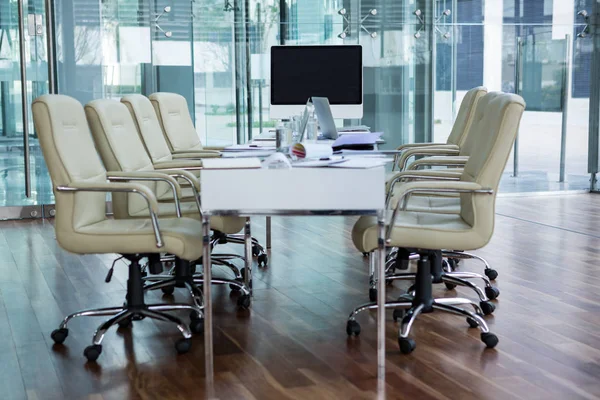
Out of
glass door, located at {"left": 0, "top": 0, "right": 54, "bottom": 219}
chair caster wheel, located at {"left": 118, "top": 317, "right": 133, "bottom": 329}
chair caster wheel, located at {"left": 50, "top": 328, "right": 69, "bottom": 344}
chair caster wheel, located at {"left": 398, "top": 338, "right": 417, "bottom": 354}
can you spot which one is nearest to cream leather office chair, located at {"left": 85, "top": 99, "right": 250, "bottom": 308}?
chair caster wheel, located at {"left": 118, "top": 317, "right": 133, "bottom": 329}

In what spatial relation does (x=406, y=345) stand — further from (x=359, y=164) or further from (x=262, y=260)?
(x=262, y=260)

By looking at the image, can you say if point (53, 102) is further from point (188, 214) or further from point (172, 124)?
point (172, 124)

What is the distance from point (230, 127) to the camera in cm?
807

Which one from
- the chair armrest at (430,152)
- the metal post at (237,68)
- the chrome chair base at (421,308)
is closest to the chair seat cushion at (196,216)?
the chrome chair base at (421,308)

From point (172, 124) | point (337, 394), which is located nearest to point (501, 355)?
point (337, 394)

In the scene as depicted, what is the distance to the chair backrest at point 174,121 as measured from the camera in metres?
5.38

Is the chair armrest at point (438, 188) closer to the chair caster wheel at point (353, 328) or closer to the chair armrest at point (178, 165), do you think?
the chair caster wheel at point (353, 328)

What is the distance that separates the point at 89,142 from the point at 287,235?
282cm

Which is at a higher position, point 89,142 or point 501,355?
point 89,142

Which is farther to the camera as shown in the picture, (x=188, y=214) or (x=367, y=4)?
(x=367, y=4)

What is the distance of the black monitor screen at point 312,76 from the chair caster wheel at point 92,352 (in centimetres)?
Result: 264

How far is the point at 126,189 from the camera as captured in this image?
3.48 metres

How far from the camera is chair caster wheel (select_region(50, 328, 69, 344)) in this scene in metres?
3.75

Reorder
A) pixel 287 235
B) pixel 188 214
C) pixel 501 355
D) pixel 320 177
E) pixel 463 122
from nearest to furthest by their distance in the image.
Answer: pixel 320 177, pixel 501 355, pixel 188 214, pixel 463 122, pixel 287 235
